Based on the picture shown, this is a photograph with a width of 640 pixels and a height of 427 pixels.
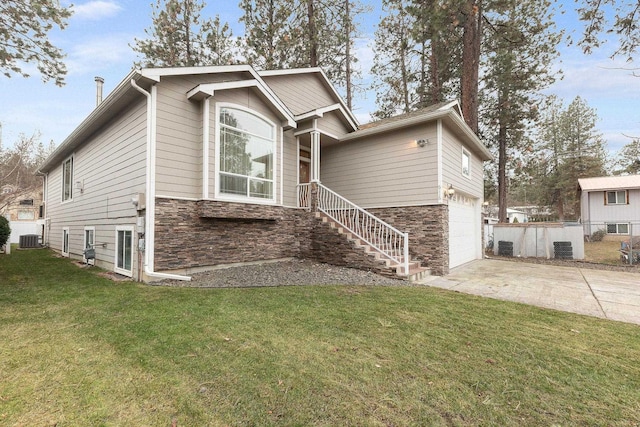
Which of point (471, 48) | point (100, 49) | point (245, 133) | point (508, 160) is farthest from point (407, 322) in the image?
point (508, 160)

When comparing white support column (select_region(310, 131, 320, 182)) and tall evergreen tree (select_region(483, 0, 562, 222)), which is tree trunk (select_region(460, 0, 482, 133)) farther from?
white support column (select_region(310, 131, 320, 182))

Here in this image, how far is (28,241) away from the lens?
1473cm

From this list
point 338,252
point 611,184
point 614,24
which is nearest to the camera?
point 614,24

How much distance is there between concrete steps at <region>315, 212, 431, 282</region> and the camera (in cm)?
704

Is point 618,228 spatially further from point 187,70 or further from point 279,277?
point 187,70

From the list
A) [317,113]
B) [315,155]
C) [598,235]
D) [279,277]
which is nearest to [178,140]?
[279,277]

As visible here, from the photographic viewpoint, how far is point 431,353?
3.11 meters

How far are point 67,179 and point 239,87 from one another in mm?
9053

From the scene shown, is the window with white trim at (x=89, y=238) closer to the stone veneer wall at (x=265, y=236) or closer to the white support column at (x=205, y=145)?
the stone veneer wall at (x=265, y=236)

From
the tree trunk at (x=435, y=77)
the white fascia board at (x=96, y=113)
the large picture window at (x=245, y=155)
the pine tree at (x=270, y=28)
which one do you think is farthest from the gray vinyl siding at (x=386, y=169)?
the tree trunk at (x=435, y=77)

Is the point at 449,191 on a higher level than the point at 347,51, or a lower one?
lower

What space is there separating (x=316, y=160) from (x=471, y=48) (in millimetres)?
9631

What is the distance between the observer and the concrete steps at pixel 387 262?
7.04 metres

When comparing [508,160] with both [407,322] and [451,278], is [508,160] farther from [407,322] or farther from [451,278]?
[407,322]
